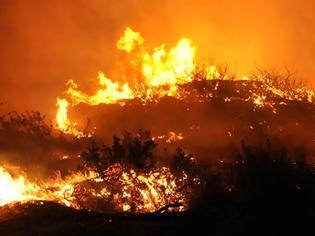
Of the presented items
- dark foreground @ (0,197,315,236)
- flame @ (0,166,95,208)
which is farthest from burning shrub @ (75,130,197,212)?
dark foreground @ (0,197,315,236)

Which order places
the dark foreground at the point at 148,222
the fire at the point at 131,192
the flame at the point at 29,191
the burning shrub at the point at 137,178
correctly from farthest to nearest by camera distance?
the burning shrub at the point at 137,178, the fire at the point at 131,192, the flame at the point at 29,191, the dark foreground at the point at 148,222

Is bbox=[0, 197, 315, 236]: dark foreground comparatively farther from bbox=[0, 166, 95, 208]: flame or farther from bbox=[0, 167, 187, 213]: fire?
bbox=[0, 167, 187, 213]: fire

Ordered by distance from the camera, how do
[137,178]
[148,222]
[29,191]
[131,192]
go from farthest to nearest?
[137,178] < [131,192] < [29,191] < [148,222]

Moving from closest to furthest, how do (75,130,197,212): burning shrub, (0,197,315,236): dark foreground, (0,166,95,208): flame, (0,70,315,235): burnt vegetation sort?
(0,197,315,236): dark foreground
(0,70,315,235): burnt vegetation
(0,166,95,208): flame
(75,130,197,212): burning shrub

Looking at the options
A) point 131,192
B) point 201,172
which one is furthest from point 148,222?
point 131,192

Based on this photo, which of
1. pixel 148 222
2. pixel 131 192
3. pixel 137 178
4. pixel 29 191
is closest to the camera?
pixel 148 222

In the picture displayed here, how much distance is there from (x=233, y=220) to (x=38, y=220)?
5.17m

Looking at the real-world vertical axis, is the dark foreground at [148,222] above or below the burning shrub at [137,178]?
below

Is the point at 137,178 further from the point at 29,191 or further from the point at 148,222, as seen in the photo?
the point at 148,222

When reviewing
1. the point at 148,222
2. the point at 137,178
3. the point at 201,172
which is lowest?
the point at 148,222

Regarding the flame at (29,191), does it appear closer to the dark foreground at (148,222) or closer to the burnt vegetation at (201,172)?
the burnt vegetation at (201,172)

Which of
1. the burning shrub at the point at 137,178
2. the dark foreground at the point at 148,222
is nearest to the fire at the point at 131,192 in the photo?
the burning shrub at the point at 137,178

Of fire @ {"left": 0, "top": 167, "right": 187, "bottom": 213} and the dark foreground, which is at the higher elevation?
fire @ {"left": 0, "top": 167, "right": 187, "bottom": 213}

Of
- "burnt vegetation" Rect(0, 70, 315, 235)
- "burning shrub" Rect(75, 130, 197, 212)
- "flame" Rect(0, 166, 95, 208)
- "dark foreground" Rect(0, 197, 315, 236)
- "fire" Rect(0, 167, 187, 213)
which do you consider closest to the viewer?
"dark foreground" Rect(0, 197, 315, 236)
